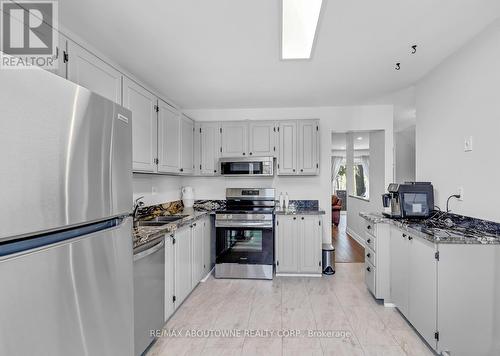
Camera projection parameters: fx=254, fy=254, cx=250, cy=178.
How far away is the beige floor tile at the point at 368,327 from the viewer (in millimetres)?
2154

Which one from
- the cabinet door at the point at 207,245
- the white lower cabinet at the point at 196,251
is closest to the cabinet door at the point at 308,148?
the cabinet door at the point at 207,245

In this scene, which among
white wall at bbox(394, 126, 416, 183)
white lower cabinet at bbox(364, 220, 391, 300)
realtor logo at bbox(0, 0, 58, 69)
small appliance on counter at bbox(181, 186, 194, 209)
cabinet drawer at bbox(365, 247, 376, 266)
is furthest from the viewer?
white wall at bbox(394, 126, 416, 183)

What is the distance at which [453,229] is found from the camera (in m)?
2.13

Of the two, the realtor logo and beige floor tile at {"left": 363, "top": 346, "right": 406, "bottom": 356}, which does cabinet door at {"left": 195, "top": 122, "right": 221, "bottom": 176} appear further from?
beige floor tile at {"left": 363, "top": 346, "right": 406, "bottom": 356}

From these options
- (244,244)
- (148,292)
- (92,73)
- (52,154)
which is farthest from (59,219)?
(244,244)

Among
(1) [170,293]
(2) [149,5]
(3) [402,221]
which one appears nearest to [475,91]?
(3) [402,221]

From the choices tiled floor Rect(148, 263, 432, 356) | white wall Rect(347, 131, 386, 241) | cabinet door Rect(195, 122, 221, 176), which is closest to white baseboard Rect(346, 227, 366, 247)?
white wall Rect(347, 131, 386, 241)

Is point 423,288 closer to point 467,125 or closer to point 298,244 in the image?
point 467,125

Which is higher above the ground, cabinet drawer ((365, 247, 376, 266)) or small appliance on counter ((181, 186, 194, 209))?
small appliance on counter ((181, 186, 194, 209))

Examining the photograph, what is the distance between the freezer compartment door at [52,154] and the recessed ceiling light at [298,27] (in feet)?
4.59

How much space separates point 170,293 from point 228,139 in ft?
7.66

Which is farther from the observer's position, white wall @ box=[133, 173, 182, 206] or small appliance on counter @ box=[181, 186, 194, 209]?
small appliance on counter @ box=[181, 186, 194, 209]

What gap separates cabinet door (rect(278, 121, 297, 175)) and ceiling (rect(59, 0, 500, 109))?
2.39 ft

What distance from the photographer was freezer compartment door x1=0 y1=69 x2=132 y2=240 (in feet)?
2.40
